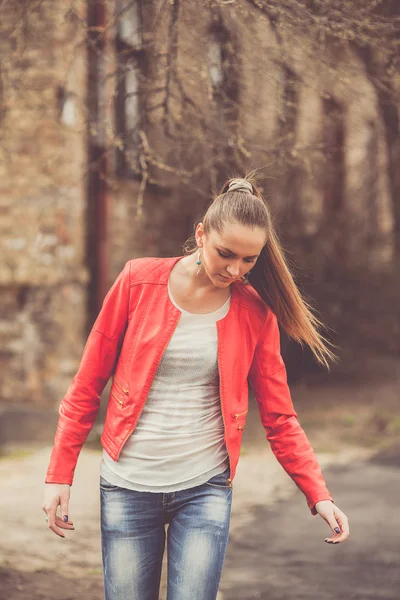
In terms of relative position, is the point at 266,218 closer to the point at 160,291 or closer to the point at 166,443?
the point at 160,291

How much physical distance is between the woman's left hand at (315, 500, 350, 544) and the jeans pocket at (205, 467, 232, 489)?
0.30m

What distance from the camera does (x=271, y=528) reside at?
6.20 metres

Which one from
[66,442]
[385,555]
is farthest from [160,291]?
[385,555]

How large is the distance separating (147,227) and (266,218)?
316 inches

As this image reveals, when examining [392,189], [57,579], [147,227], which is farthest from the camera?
[392,189]

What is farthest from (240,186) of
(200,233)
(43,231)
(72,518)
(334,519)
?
(43,231)

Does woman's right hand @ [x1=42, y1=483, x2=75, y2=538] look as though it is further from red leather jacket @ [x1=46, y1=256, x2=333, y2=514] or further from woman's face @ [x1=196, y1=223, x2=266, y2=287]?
woman's face @ [x1=196, y1=223, x2=266, y2=287]

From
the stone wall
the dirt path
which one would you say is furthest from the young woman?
the stone wall

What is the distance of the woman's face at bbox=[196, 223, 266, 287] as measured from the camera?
263 centimetres

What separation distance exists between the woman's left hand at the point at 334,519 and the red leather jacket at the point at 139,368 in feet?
0.09

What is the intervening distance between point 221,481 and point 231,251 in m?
0.76

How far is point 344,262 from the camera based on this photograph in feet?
41.7

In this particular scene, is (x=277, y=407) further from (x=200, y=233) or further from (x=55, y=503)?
(x=55, y=503)

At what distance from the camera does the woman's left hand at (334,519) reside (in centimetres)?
271
